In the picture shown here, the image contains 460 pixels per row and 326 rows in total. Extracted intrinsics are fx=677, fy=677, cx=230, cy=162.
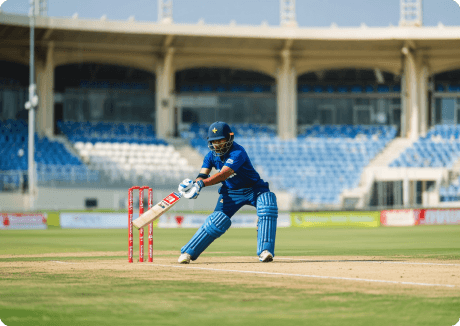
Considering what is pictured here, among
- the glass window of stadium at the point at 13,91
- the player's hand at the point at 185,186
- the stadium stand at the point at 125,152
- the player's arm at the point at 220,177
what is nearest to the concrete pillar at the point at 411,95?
the stadium stand at the point at 125,152

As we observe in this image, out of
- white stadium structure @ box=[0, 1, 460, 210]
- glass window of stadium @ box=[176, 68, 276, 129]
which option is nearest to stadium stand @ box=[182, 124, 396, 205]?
Result: white stadium structure @ box=[0, 1, 460, 210]

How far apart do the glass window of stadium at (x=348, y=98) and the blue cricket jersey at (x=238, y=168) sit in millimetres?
37141

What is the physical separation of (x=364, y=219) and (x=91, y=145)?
1666 cm

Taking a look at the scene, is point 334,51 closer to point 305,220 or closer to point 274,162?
point 274,162

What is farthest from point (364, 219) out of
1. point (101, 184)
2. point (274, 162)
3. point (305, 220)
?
point (101, 184)

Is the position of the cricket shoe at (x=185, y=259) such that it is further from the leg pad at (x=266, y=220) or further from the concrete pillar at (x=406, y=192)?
the concrete pillar at (x=406, y=192)

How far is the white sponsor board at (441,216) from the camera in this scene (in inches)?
Result: 1233

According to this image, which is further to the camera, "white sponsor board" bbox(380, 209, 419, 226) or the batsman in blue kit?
"white sponsor board" bbox(380, 209, 419, 226)

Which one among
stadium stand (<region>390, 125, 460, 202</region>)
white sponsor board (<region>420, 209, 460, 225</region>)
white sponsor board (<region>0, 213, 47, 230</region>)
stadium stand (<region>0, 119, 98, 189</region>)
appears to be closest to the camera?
white sponsor board (<region>0, 213, 47, 230</region>)

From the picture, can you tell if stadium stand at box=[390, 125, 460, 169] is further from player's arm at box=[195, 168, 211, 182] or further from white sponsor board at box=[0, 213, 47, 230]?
player's arm at box=[195, 168, 211, 182]

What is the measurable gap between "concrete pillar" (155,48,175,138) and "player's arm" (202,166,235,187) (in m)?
35.1

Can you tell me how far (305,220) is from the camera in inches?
1252

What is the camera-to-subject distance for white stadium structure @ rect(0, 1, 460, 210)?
123 feet

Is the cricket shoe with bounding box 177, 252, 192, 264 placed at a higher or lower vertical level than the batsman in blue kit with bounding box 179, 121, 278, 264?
lower
